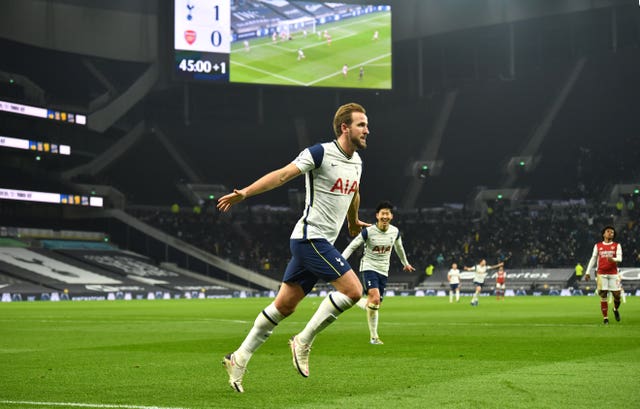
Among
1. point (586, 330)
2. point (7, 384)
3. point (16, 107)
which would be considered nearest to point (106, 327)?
point (586, 330)

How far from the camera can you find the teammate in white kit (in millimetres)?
10156

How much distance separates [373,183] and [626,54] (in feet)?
83.1

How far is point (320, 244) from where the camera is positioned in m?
10.2

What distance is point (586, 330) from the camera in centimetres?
2167

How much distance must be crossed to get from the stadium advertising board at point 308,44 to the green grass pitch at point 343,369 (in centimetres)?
5124

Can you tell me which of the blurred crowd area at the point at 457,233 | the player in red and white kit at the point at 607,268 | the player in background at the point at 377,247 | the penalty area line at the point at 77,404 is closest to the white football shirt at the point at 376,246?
the player in background at the point at 377,247

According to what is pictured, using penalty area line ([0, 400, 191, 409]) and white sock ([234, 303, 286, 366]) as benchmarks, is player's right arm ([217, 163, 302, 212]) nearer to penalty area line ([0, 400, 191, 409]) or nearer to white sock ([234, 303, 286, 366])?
white sock ([234, 303, 286, 366])

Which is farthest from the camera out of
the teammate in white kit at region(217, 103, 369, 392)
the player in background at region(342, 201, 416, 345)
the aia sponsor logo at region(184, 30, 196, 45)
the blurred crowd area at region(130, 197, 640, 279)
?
→ the blurred crowd area at region(130, 197, 640, 279)

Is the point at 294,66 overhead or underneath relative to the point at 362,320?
overhead

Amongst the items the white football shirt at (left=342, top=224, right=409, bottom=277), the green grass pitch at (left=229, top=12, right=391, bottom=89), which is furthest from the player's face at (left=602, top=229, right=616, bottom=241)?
the green grass pitch at (left=229, top=12, right=391, bottom=89)

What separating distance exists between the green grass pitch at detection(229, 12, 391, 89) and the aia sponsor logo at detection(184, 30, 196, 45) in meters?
5.76

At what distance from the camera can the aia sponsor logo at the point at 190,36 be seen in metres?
68.1

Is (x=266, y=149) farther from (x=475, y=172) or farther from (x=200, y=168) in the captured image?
(x=475, y=172)

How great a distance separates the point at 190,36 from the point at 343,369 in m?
58.2
